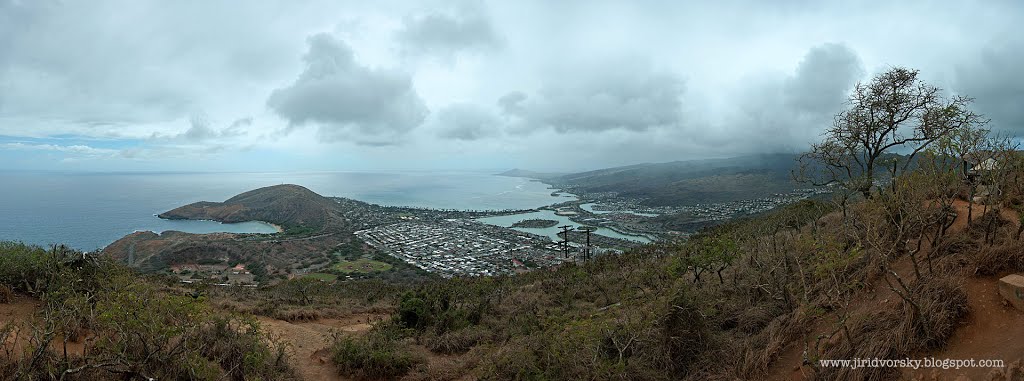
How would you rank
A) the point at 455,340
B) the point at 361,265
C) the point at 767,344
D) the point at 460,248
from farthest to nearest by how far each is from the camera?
the point at 460,248
the point at 361,265
the point at 455,340
the point at 767,344

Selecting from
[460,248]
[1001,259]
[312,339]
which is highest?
[1001,259]

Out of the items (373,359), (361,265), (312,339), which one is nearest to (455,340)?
(373,359)

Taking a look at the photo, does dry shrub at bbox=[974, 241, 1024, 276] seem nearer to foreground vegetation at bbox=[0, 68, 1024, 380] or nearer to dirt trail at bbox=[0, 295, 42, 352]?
foreground vegetation at bbox=[0, 68, 1024, 380]

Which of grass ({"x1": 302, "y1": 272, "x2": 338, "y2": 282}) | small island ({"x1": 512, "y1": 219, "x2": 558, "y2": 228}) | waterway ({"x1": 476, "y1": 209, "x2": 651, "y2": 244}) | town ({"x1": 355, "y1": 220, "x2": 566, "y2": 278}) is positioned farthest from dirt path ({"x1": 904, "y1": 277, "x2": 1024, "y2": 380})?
small island ({"x1": 512, "y1": 219, "x2": 558, "y2": 228})

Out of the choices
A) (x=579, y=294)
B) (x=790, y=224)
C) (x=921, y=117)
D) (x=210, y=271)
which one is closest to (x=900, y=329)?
(x=921, y=117)

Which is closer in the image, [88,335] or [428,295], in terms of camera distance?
[88,335]

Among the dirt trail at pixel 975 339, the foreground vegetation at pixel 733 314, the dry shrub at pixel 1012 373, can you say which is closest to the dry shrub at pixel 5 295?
the foreground vegetation at pixel 733 314

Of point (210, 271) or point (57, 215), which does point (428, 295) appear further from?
point (57, 215)

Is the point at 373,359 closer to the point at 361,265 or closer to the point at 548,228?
the point at 361,265
